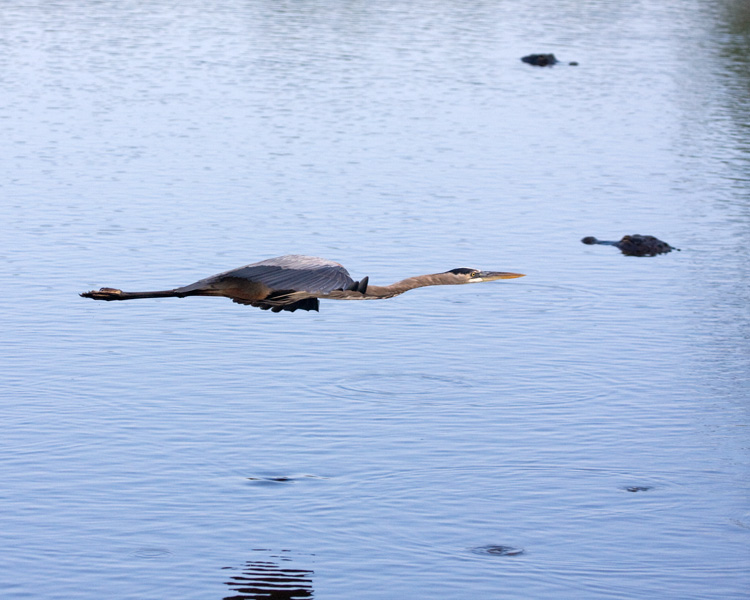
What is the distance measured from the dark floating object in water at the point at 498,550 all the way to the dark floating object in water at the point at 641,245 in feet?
48.8

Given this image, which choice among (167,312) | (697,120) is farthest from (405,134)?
(167,312)

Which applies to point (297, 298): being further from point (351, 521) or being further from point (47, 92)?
point (47, 92)

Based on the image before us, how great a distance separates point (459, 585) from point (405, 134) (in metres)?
28.3

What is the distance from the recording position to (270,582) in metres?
14.8

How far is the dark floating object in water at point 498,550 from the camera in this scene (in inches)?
619

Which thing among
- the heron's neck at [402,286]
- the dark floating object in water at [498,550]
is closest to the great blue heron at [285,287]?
the heron's neck at [402,286]

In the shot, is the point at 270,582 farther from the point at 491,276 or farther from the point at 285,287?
the point at 491,276

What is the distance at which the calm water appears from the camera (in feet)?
51.6

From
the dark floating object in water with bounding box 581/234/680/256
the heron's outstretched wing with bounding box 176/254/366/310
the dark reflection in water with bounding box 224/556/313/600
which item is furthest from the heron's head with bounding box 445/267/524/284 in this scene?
the dark floating object in water with bounding box 581/234/680/256

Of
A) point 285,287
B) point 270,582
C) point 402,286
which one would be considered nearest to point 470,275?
point 402,286

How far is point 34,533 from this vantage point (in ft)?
51.9

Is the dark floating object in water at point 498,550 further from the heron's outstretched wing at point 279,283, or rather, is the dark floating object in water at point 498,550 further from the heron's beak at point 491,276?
the heron's outstretched wing at point 279,283

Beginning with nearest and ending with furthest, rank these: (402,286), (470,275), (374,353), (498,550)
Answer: (402,286)
(470,275)
(498,550)
(374,353)

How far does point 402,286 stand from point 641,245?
16.6 meters
